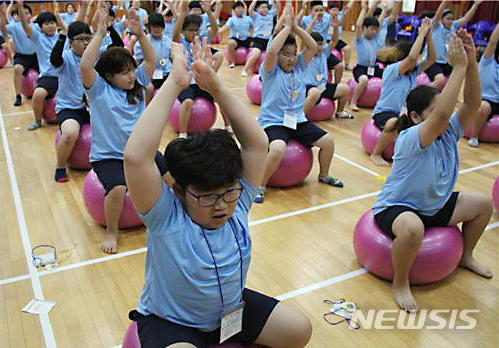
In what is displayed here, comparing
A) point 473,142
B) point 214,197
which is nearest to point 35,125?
point 214,197

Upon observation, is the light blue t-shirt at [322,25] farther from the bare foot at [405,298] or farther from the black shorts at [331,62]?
the bare foot at [405,298]

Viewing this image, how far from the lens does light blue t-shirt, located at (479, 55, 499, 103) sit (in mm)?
5016

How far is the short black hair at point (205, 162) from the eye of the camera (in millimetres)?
1483

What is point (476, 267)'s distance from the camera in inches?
113

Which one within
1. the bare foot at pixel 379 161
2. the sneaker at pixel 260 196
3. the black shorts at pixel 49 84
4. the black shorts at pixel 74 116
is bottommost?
the sneaker at pixel 260 196

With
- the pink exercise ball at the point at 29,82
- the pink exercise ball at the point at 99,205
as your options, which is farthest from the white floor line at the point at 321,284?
the pink exercise ball at the point at 29,82

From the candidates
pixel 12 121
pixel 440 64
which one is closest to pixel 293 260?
pixel 12 121

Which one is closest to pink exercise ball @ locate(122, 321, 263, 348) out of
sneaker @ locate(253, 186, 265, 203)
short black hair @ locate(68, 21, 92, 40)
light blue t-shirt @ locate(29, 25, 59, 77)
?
sneaker @ locate(253, 186, 265, 203)

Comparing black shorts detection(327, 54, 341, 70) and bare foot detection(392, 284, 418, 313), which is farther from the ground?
black shorts detection(327, 54, 341, 70)

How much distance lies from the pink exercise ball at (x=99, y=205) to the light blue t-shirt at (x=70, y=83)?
142cm

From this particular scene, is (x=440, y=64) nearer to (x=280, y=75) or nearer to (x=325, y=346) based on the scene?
(x=280, y=75)

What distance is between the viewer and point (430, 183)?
2516 millimetres

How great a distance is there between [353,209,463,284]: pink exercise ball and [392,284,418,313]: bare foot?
0.10 m

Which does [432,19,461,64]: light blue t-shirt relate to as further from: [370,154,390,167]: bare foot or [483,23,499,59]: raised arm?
[370,154,390,167]: bare foot
